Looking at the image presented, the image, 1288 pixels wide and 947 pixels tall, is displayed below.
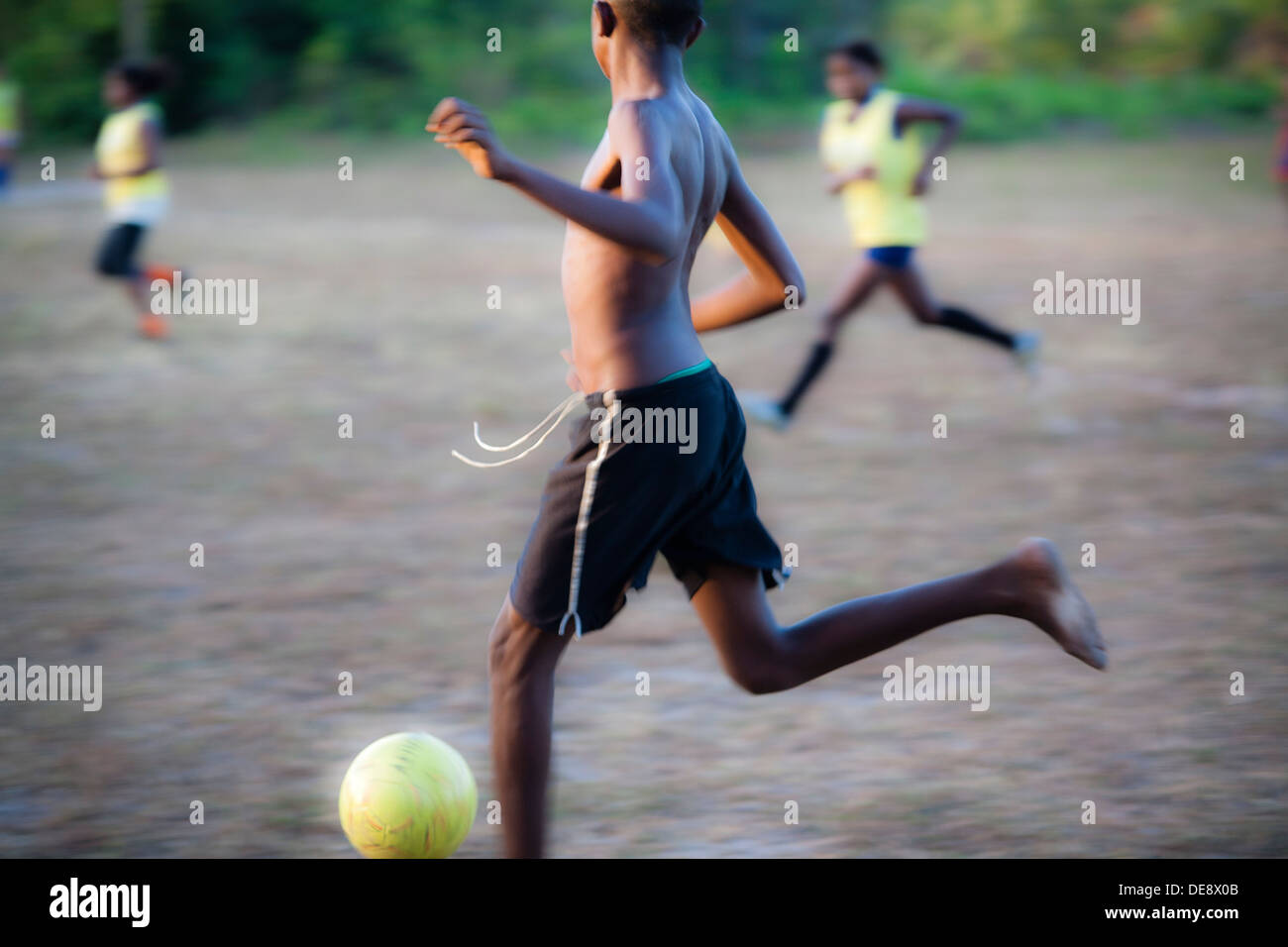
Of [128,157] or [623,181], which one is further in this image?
[128,157]

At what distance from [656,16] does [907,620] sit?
4.72 ft

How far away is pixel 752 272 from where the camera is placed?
136 inches

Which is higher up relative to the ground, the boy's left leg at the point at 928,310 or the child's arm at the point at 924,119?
the child's arm at the point at 924,119

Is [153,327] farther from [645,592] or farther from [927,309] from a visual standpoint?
[645,592]

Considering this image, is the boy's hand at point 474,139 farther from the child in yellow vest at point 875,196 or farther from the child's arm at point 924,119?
the child's arm at point 924,119

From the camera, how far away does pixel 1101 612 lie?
5.36 metres

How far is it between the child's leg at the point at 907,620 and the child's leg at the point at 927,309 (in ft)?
15.4

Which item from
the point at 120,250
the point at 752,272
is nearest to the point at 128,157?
the point at 120,250

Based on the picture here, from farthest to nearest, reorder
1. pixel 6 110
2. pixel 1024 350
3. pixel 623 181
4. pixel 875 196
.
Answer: pixel 6 110 → pixel 1024 350 → pixel 875 196 → pixel 623 181

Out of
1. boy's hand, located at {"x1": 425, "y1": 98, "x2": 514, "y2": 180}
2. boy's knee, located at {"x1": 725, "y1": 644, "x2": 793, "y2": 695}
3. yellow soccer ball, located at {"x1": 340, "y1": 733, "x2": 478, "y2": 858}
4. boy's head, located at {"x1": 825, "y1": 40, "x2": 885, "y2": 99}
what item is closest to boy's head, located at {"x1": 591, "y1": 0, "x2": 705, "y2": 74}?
boy's hand, located at {"x1": 425, "y1": 98, "x2": 514, "y2": 180}

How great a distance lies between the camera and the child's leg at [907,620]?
10.8 feet

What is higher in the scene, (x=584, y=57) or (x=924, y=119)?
(x=584, y=57)

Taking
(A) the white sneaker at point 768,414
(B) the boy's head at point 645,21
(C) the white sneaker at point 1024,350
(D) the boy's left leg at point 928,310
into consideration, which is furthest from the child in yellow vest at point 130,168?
(B) the boy's head at point 645,21

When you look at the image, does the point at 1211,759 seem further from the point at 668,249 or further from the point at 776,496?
the point at 776,496
